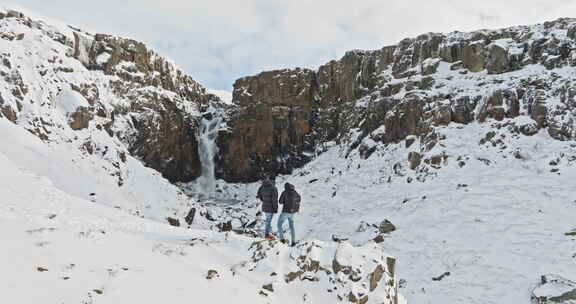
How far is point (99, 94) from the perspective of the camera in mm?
32438

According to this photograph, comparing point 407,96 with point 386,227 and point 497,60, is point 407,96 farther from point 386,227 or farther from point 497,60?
point 386,227

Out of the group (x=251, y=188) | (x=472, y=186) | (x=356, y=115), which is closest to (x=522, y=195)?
(x=472, y=186)

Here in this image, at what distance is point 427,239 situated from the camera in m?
16.6

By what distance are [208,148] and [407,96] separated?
22.0 meters

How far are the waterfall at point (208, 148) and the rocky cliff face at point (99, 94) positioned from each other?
765 mm

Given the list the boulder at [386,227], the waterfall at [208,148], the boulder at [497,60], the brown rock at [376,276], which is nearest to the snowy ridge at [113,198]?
the brown rock at [376,276]

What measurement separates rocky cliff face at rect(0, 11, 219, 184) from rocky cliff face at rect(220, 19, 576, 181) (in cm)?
533

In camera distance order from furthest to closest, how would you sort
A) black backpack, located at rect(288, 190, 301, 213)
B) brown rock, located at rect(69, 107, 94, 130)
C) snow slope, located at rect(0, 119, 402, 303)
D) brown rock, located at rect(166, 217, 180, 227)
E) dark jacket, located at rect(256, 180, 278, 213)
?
brown rock, located at rect(69, 107, 94, 130) → brown rock, located at rect(166, 217, 180, 227) → dark jacket, located at rect(256, 180, 278, 213) → black backpack, located at rect(288, 190, 301, 213) → snow slope, located at rect(0, 119, 402, 303)

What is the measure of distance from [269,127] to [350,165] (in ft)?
44.6

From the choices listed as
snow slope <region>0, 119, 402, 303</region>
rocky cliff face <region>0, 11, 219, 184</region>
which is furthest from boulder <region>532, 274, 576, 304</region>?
rocky cliff face <region>0, 11, 219, 184</region>

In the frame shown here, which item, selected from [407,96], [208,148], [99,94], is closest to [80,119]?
[99,94]

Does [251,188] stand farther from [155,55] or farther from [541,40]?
[541,40]

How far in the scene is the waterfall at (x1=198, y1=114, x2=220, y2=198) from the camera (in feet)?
137

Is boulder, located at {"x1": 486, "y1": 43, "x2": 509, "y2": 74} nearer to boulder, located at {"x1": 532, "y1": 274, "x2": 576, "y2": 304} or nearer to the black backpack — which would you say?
boulder, located at {"x1": 532, "y1": 274, "x2": 576, "y2": 304}
